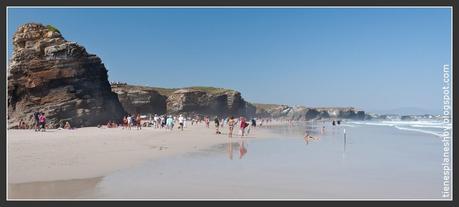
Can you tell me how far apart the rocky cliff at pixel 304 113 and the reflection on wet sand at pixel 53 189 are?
13973cm

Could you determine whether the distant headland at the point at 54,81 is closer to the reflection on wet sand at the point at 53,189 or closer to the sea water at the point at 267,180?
the sea water at the point at 267,180

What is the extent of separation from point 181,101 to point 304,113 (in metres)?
69.2

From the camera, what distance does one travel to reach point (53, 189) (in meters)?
8.52

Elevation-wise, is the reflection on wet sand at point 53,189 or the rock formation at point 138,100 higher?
the rock formation at point 138,100

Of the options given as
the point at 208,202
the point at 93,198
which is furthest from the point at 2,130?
the point at 208,202

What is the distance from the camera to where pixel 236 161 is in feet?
47.0

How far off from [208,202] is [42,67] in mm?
32033

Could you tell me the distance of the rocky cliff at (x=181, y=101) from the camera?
251ft

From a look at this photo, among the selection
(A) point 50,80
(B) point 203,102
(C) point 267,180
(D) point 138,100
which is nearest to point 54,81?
(A) point 50,80

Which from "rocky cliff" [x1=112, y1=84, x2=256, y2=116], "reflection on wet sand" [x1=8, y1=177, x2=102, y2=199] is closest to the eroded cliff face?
"rocky cliff" [x1=112, y1=84, x2=256, y2=116]

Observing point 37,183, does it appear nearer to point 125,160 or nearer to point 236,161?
point 125,160

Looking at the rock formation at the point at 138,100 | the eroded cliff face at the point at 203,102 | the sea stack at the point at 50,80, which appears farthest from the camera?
the eroded cliff face at the point at 203,102

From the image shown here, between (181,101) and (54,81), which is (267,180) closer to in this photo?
(54,81)

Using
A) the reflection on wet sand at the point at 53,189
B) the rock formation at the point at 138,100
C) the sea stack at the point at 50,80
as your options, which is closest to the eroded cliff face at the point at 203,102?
the rock formation at the point at 138,100
